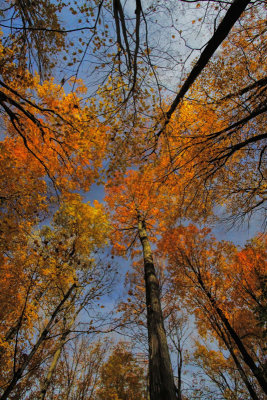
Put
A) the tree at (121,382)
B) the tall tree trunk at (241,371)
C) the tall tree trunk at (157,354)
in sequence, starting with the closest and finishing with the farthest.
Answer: the tall tree trunk at (157,354) < the tall tree trunk at (241,371) < the tree at (121,382)

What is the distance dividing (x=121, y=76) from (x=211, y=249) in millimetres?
8516

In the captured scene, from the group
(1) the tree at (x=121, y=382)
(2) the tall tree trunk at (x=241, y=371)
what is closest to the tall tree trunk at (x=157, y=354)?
(2) the tall tree trunk at (x=241, y=371)

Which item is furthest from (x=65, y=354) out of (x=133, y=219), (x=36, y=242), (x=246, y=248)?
(x=246, y=248)

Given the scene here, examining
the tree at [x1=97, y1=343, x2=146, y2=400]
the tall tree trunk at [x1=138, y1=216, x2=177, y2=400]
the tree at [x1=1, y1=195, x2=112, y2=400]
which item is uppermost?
the tree at [x1=1, y1=195, x2=112, y2=400]

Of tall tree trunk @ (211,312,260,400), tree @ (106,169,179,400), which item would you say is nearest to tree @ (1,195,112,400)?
tree @ (106,169,179,400)

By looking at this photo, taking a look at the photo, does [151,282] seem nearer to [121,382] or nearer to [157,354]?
[157,354]

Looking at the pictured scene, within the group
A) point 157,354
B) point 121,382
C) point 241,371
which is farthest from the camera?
point 121,382

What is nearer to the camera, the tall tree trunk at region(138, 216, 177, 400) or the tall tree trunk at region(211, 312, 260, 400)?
the tall tree trunk at region(138, 216, 177, 400)

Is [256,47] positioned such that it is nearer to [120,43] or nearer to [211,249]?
[120,43]

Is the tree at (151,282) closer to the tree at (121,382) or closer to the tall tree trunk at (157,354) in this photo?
the tall tree trunk at (157,354)

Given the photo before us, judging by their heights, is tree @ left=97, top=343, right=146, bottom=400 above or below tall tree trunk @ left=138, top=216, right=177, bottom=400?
below

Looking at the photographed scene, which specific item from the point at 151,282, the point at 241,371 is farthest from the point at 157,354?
the point at 241,371

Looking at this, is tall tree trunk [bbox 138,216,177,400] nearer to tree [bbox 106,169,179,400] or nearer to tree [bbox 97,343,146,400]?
tree [bbox 106,169,179,400]

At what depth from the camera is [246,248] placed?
10375 millimetres
